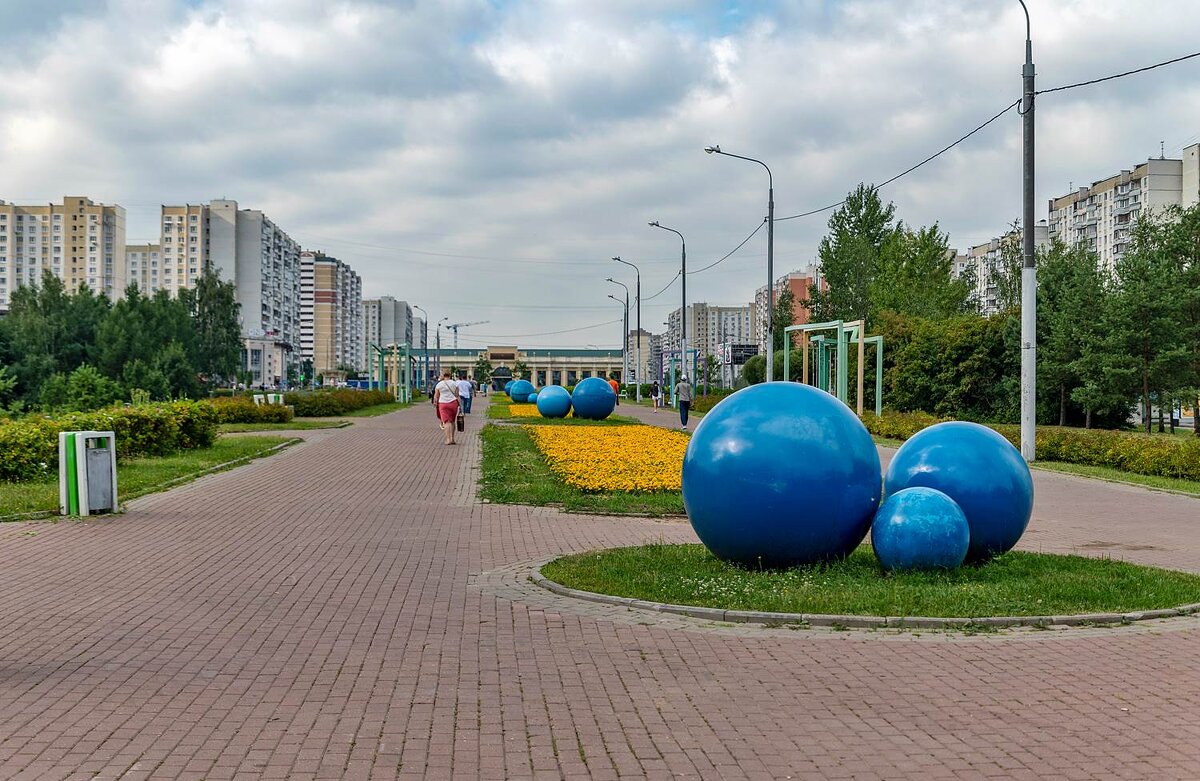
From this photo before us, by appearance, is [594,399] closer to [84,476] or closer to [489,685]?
[84,476]

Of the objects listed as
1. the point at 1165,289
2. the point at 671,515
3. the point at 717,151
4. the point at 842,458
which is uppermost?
the point at 717,151

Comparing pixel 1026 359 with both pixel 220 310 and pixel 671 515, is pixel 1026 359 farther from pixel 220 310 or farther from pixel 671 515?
pixel 220 310

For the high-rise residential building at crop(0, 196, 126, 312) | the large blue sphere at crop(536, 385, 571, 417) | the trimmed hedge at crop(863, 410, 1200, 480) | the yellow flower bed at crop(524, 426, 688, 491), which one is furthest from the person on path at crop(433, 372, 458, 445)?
the high-rise residential building at crop(0, 196, 126, 312)

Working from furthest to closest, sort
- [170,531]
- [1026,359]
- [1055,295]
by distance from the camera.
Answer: [1055,295]
[1026,359]
[170,531]

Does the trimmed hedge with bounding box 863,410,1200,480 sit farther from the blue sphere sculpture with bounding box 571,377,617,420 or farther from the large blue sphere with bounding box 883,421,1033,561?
the blue sphere sculpture with bounding box 571,377,617,420

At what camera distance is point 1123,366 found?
3381 centimetres

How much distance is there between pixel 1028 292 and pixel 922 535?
47.6 feet

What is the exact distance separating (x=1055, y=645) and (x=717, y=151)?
3398 cm

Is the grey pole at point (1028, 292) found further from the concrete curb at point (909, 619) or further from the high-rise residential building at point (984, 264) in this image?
the high-rise residential building at point (984, 264)

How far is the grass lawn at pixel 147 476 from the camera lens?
45.3 feet

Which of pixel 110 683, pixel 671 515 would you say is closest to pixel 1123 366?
pixel 671 515

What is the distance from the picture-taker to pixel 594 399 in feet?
120

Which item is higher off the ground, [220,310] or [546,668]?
[220,310]

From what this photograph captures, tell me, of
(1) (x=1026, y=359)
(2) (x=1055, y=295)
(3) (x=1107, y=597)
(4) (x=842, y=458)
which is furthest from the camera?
(2) (x=1055, y=295)
